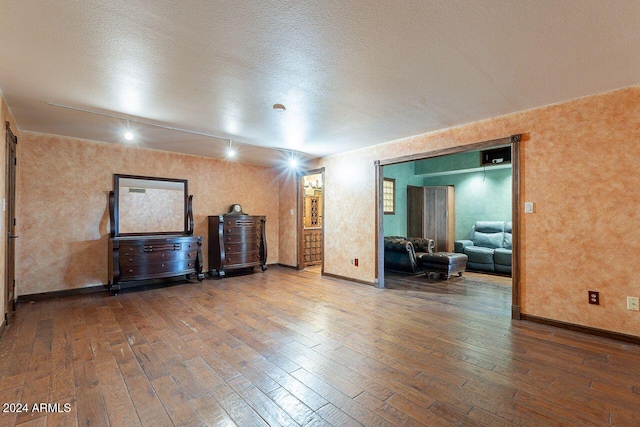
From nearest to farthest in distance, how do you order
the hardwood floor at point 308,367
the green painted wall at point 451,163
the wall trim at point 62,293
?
the hardwood floor at point 308,367, the wall trim at point 62,293, the green painted wall at point 451,163

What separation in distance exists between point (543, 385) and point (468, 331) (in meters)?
0.96

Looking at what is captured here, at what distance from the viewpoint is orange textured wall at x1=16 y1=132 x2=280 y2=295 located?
4102 millimetres

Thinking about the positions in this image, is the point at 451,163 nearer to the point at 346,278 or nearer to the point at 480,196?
the point at 480,196

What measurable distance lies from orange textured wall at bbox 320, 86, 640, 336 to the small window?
3.73m

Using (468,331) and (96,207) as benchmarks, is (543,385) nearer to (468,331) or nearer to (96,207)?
(468,331)

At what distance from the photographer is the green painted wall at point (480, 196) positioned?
674 centimetres

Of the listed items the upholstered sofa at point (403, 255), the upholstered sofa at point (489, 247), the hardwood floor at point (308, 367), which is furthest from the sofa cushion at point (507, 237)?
the hardwood floor at point (308, 367)

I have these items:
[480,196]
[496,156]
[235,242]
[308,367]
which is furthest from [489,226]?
[308,367]

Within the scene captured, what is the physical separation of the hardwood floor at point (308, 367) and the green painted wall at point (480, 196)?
12.4 feet

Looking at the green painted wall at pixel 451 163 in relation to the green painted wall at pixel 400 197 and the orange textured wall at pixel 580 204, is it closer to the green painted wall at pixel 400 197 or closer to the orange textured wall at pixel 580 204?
the green painted wall at pixel 400 197

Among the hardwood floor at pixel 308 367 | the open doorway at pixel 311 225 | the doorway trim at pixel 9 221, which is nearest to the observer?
the hardwood floor at pixel 308 367

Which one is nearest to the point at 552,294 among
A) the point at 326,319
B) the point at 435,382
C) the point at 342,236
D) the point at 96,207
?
the point at 435,382

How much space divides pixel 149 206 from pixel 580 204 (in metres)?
5.84

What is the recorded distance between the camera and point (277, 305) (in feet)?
12.4
